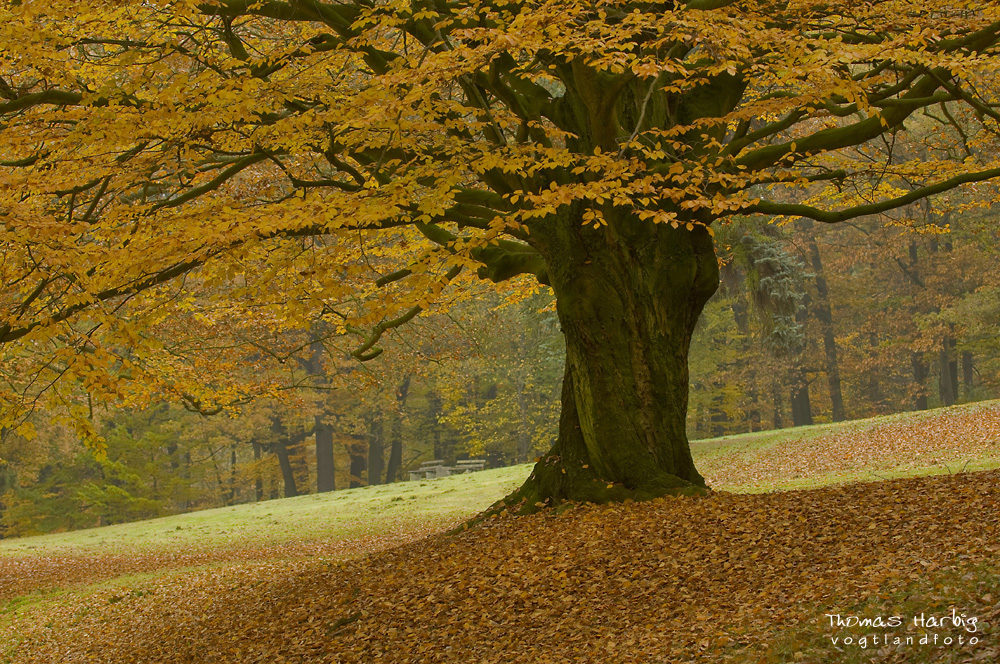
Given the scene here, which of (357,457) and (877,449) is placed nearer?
(877,449)

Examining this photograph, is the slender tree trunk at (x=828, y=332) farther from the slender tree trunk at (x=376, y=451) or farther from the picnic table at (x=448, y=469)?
the slender tree trunk at (x=376, y=451)

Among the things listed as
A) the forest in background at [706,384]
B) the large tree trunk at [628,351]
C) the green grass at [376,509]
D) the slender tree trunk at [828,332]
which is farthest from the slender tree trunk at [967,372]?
the large tree trunk at [628,351]

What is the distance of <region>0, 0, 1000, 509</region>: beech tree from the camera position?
6508 mm

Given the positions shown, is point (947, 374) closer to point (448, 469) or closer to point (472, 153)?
point (448, 469)

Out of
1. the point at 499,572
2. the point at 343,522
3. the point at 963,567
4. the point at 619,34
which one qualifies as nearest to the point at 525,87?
the point at 619,34

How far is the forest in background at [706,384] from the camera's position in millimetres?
27859

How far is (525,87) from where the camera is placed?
9070mm

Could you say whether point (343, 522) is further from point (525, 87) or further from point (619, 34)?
point (619, 34)

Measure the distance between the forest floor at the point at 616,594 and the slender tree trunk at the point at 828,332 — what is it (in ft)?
64.6

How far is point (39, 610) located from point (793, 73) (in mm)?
11346

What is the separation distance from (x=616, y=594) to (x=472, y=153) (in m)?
4.25

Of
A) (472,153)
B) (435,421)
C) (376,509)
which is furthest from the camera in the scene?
(435,421)

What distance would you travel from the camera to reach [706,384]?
109ft

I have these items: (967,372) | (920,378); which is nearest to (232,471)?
(920,378)
